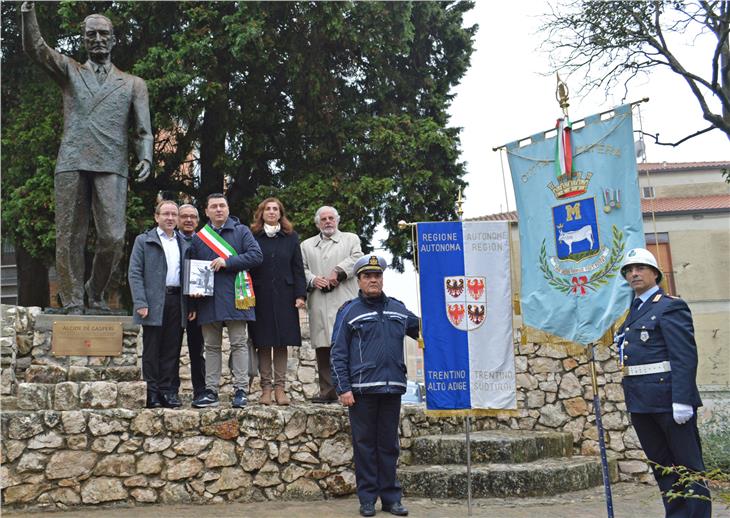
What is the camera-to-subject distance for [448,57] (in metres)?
16.0

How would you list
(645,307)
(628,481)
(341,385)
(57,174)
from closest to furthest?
1. (645,307)
2. (341,385)
3. (57,174)
4. (628,481)

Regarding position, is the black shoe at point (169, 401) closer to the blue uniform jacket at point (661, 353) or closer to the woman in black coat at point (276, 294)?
the woman in black coat at point (276, 294)

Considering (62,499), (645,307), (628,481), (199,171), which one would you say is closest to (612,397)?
(628,481)

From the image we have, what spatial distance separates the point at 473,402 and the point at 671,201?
69.0ft

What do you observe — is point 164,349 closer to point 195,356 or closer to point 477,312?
point 195,356

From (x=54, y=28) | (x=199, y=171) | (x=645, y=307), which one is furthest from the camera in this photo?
(x=199, y=171)

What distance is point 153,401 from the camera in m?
5.86

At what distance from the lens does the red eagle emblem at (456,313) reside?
5.65m

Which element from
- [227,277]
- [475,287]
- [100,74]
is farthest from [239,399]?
[100,74]

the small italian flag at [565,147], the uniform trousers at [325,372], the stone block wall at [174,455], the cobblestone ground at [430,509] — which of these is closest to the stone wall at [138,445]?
the stone block wall at [174,455]

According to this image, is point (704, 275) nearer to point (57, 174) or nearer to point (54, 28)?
point (54, 28)

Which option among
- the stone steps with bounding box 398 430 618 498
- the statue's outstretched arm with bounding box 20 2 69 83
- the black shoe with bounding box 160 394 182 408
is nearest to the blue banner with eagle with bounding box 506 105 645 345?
the stone steps with bounding box 398 430 618 498

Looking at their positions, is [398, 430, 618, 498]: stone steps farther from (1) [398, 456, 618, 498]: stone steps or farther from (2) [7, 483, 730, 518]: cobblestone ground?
(2) [7, 483, 730, 518]: cobblestone ground

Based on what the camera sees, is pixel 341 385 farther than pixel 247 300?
No
